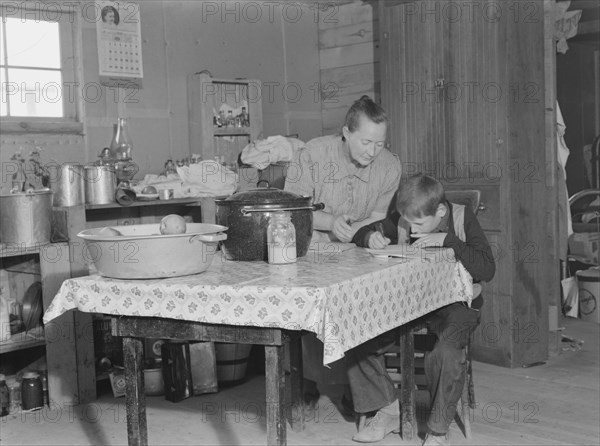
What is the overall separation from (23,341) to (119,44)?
6.01ft

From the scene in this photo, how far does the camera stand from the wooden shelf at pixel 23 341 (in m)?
4.04

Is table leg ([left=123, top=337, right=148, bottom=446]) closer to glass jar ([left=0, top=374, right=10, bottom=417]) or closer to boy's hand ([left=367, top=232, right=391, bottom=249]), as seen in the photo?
boy's hand ([left=367, top=232, right=391, bottom=249])

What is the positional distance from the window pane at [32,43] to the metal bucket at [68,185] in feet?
2.34

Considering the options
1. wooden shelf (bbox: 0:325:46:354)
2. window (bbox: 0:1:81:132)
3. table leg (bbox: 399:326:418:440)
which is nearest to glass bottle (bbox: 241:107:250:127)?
window (bbox: 0:1:81:132)

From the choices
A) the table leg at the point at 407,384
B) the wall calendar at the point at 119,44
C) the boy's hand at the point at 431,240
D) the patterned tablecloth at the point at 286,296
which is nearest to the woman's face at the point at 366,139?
the boy's hand at the point at 431,240

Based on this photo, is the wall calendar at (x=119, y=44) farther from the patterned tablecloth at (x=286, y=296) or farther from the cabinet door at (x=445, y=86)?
the patterned tablecloth at (x=286, y=296)

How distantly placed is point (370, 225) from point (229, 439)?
112 centimetres

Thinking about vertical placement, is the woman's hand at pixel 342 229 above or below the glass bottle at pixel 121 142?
below

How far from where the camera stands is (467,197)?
14.7ft

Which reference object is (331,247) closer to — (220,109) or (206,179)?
(206,179)

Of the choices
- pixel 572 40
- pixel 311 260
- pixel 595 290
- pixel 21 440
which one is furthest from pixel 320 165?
pixel 572 40

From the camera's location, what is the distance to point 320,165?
3672 millimetres

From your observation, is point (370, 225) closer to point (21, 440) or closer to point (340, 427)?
point (340, 427)

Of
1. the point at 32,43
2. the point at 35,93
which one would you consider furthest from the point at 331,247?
the point at 32,43
